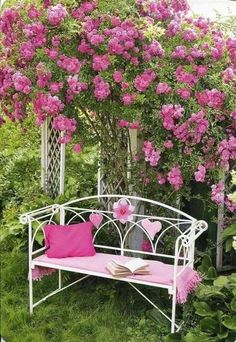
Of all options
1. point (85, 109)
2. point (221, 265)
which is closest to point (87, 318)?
point (221, 265)

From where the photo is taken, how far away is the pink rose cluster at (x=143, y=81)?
4457 mm

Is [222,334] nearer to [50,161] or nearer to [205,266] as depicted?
[205,266]

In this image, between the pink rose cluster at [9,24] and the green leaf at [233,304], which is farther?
the pink rose cluster at [9,24]

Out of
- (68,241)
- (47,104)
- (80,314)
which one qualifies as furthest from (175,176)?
(80,314)

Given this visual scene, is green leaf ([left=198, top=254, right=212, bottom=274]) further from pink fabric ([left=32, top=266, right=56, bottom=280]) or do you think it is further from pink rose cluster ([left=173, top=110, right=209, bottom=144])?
pink fabric ([left=32, top=266, right=56, bottom=280])

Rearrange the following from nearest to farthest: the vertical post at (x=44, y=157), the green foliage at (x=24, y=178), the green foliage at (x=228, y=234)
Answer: the green foliage at (x=228, y=234), the green foliage at (x=24, y=178), the vertical post at (x=44, y=157)

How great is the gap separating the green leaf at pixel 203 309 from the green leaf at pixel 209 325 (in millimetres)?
75

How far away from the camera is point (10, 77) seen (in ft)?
15.6

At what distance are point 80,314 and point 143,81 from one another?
2.01 meters

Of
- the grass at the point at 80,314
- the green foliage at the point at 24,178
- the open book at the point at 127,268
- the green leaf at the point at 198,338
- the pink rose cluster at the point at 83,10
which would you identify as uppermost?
the pink rose cluster at the point at 83,10

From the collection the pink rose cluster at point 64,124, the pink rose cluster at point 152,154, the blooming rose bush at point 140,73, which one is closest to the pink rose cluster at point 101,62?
the blooming rose bush at point 140,73

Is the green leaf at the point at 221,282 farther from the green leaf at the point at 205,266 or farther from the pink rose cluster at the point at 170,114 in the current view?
the pink rose cluster at the point at 170,114

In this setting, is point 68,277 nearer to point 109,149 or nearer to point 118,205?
point 118,205

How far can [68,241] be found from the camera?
4.88 meters
